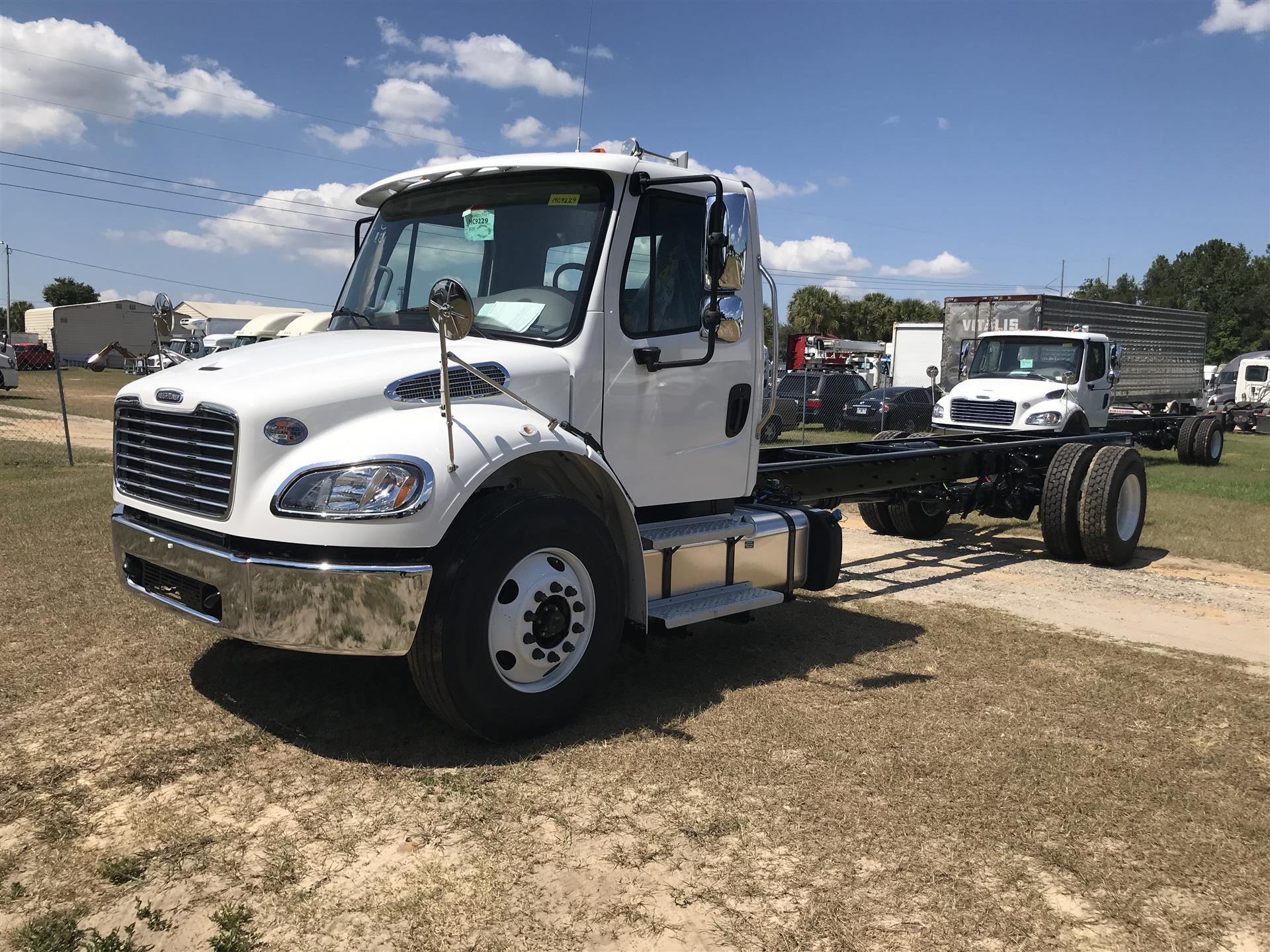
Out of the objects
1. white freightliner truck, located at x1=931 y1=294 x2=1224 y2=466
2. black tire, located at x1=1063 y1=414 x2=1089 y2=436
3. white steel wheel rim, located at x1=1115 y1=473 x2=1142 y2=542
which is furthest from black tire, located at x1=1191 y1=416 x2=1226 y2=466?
white steel wheel rim, located at x1=1115 y1=473 x2=1142 y2=542

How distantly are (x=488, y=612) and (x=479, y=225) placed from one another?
2.05 metres

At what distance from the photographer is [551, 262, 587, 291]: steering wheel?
4.73 m

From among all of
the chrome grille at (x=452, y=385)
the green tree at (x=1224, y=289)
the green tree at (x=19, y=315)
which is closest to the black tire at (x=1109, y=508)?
the chrome grille at (x=452, y=385)

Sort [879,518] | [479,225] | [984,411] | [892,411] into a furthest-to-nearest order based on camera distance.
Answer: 1. [892,411]
2. [984,411]
3. [879,518]
4. [479,225]

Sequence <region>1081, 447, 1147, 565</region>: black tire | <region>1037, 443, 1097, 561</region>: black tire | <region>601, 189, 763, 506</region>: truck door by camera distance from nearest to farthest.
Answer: <region>601, 189, 763, 506</region>: truck door → <region>1081, 447, 1147, 565</region>: black tire → <region>1037, 443, 1097, 561</region>: black tire

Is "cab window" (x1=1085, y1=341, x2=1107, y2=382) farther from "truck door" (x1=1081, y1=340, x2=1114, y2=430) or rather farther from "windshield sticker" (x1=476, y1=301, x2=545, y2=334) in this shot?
"windshield sticker" (x1=476, y1=301, x2=545, y2=334)

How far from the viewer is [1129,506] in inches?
376

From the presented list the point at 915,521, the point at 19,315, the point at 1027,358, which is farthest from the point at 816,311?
the point at 19,315

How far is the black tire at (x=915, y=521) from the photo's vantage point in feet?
34.2

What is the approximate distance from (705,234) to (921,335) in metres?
32.3

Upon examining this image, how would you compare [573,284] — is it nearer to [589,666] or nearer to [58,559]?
[589,666]

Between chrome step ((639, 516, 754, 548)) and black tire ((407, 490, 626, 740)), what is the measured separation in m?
0.58

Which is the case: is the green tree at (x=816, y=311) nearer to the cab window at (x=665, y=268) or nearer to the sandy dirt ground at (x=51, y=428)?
the sandy dirt ground at (x=51, y=428)

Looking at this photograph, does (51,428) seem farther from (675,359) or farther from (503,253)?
(675,359)
